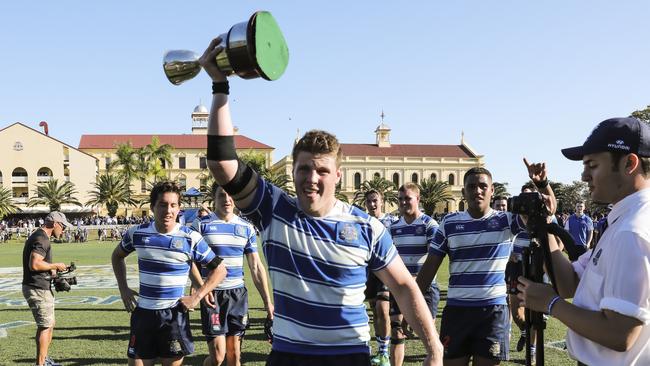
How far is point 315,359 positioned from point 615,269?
61.7 inches

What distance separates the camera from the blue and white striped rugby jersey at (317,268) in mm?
3027

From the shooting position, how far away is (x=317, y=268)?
3.02 m

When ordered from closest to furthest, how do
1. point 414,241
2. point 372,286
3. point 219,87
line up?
point 219,87, point 414,241, point 372,286

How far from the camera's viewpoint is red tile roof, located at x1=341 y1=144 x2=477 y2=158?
10944 cm

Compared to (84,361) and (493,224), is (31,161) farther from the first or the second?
(493,224)

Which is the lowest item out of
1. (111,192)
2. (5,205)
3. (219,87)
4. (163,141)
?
(5,205)

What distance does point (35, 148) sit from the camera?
81188 mm

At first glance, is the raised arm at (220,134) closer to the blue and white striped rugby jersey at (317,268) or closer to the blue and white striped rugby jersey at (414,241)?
the blue and white striped rugby jersey at (317,268)

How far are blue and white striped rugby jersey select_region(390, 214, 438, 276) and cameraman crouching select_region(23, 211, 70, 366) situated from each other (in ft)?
16.7

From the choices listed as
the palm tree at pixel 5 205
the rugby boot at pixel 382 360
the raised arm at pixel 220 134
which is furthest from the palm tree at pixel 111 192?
the raised arm at pixel 220 134

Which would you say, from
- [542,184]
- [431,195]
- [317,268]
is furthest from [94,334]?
[431,195]

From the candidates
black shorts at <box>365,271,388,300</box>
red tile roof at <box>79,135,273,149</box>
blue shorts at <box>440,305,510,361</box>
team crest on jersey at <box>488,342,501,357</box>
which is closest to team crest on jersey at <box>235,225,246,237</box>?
black shorts at <box>365,271,388,300</box>

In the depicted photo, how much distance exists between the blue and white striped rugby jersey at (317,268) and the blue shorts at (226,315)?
3.51 metres

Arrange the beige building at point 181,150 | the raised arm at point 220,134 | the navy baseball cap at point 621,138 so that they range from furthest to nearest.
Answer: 1. the beige building at point 181,150
2. the raised arm at point 220,134
3. the navy baseball cap at point 621,138
